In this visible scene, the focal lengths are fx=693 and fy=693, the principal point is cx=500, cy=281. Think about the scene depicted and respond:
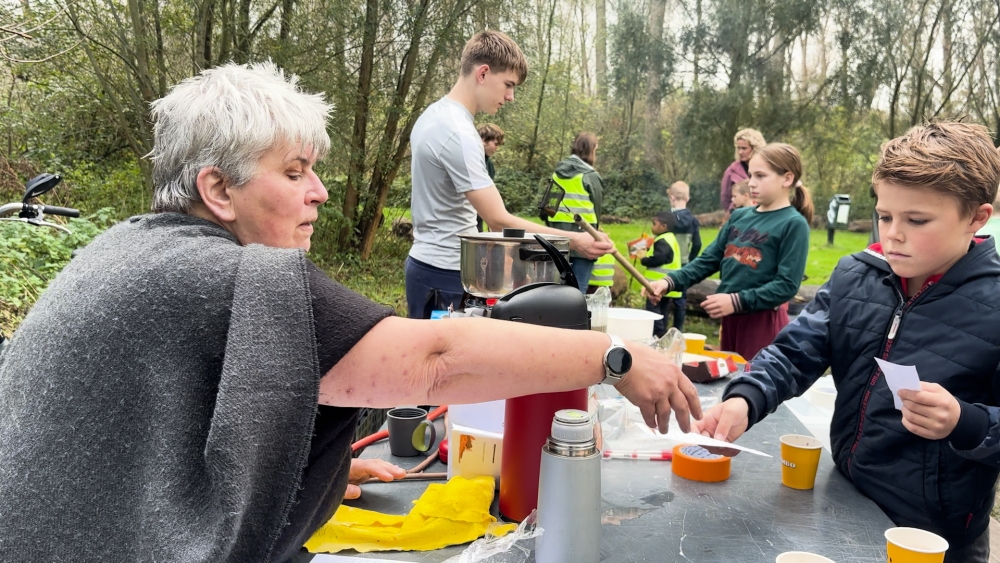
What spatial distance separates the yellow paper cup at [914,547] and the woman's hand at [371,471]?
975 mm

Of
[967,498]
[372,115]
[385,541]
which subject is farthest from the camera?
[372,115]

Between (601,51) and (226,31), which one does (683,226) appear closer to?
(601,51)

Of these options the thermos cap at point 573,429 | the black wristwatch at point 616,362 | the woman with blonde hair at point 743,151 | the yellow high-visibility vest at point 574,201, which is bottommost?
the thermos cap at point 573,429

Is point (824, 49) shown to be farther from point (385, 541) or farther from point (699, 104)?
point (385, 541)

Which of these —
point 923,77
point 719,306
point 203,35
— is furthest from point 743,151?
point 203,35

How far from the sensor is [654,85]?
9.50m

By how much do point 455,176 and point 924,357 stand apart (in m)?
2.03

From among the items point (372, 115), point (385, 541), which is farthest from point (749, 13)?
point (385, 541)

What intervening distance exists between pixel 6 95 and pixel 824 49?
9291mm

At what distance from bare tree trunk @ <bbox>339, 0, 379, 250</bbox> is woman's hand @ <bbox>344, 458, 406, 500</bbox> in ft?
22.8

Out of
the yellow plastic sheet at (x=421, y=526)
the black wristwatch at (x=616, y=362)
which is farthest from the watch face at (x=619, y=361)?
the yellow plastic sheet at (x=421, y=526)

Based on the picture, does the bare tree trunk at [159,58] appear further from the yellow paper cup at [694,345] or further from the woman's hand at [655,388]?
the woman's hand at [655,388]

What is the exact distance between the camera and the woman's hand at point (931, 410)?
1.47m

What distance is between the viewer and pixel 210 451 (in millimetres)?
877
